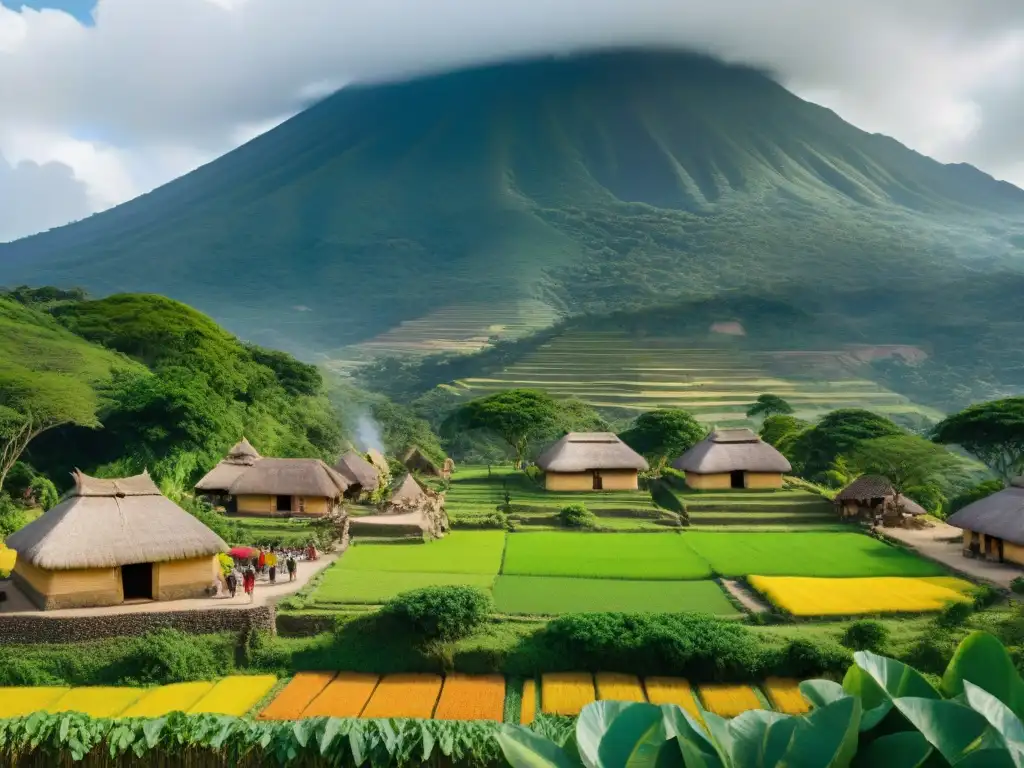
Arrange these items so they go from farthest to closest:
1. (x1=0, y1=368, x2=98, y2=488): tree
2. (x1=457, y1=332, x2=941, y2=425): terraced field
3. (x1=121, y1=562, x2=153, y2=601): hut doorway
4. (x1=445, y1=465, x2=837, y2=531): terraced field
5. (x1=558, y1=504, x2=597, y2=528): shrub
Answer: (x1=457, y1=332, x2=941, y2=425): terraced field → (x1=445, y1=465, x2=837, y2=531): terraced field → (x1=558, y1=504, x2=597, y2=528): shrub → (x1=0, y1=368, x2=98, y2=488): tree → (x1=121, y1=562, x2=153, y2=601): hut doorway

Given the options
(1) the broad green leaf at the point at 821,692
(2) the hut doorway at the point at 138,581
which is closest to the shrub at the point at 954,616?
(1) the broad green leaf at the point at 821,692

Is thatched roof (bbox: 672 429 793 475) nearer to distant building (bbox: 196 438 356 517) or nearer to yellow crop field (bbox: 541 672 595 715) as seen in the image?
distant building (bbox: 196 438 356 517)

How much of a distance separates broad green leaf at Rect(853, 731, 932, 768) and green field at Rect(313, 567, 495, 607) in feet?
46.9

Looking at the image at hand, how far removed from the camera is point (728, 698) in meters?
13.1

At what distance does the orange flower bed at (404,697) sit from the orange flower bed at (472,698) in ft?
0.57

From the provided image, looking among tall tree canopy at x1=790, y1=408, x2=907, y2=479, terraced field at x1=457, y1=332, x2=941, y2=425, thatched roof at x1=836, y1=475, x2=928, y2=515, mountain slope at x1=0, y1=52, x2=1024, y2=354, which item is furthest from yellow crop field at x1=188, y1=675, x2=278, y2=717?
mountain slope at x1=0, y1=52, x2=1024, y2=354

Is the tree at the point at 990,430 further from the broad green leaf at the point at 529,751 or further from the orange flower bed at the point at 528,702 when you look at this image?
the broad green leaf at the point at 529,751

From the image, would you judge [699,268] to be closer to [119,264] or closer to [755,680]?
[119,264]

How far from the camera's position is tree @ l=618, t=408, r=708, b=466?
124 feet

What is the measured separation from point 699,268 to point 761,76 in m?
87.7

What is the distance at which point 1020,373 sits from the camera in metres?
91.7

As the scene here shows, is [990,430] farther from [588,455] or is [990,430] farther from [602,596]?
[602,596]

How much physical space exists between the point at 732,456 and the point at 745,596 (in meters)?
13.7

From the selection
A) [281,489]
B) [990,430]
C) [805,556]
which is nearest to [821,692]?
[805,556]
